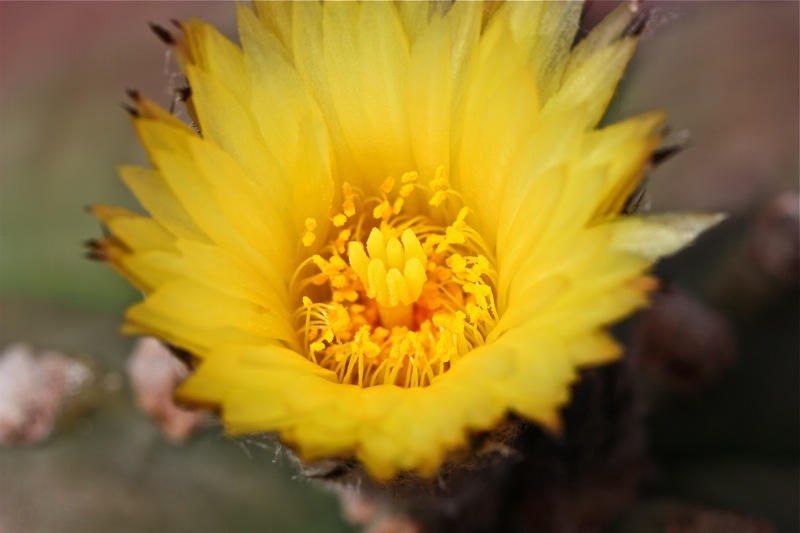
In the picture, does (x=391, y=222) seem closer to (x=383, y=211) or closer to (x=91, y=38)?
(x=383, y=211)

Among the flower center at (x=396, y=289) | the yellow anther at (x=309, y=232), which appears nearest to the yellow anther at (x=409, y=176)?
the flower center at (x=396, y=289)

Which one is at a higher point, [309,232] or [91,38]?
[91,38]

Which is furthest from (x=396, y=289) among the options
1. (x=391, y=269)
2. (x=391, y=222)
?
(x=391, y=222)

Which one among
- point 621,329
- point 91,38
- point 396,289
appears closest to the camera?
point 396,289

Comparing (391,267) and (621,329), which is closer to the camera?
(391,267)

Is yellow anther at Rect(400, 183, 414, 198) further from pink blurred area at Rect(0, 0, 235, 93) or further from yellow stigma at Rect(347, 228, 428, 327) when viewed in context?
pink blurred area at Rect(0, 0, 235, 93)

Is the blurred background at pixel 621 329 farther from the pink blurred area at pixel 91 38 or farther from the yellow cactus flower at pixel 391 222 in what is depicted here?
the yellow cactus flower at pixel 391 222

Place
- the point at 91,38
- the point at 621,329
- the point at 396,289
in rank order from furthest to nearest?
the point at 91,38 < the point at 621,329 < the point at 396,289
